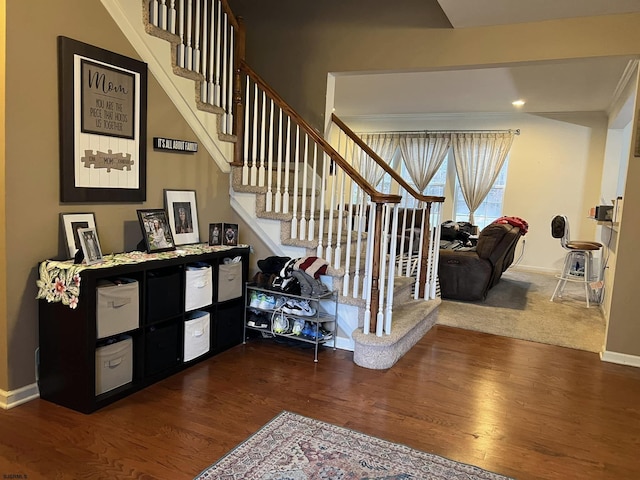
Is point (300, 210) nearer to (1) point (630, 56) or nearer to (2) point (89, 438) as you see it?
(2) point (89, 438)

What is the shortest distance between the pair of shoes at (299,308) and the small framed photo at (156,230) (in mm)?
921

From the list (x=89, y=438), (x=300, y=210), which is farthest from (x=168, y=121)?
(x=89, y=438)

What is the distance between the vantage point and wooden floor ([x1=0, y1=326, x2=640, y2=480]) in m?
2.06

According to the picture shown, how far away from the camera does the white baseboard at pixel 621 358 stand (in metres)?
3.51

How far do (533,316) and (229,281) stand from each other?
3.27 metres

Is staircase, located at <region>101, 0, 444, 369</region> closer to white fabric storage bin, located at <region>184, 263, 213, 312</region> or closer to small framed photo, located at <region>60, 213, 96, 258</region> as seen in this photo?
white fabric storage bin, located at <region>184, 263, 213, 312</region>

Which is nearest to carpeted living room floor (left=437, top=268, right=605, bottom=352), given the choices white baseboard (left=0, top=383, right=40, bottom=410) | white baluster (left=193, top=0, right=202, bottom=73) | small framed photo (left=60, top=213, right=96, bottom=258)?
white baluster (left=193, top=0, right=202, bottom=73)

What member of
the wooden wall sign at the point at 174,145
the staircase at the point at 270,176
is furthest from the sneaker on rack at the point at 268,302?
the wooden wall sign at the point at 174,145

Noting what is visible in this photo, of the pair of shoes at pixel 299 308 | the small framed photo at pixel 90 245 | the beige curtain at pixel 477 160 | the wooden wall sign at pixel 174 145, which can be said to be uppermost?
the beige curtain at pixel 477 160

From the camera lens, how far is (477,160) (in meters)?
8.03

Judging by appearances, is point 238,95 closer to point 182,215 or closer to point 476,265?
point 182,215

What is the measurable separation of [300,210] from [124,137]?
150cm

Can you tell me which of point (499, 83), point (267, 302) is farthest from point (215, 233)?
point (499, 83)

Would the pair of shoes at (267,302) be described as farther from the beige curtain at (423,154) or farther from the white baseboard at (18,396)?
the beige curtain at (423,154)
